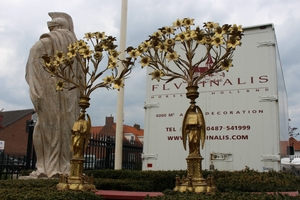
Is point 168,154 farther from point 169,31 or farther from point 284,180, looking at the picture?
point 169,31

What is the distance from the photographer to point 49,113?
22.4ft

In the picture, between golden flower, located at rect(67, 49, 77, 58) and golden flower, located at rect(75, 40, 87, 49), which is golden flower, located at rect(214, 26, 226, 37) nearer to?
golden flower, located at rect(75, 40, 87, 49)

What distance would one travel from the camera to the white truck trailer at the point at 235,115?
7234 millimetres

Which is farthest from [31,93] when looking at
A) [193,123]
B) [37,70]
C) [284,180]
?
[284,180]

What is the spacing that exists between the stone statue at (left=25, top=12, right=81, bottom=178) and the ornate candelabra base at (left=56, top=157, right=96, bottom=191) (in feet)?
7.96

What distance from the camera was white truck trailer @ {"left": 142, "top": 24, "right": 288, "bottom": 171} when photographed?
723 cm

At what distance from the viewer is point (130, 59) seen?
15.5ft

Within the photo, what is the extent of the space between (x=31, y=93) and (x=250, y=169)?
506cm

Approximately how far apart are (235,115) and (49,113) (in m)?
4.20

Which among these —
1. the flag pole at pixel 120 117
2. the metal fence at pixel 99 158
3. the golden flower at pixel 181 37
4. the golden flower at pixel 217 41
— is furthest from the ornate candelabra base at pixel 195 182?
the metal fence at pixel 99 158

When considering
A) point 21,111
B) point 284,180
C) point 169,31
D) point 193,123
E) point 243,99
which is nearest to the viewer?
point 193,123

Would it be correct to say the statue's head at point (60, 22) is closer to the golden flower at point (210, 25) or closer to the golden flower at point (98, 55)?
the golden flower at point (98, 55)

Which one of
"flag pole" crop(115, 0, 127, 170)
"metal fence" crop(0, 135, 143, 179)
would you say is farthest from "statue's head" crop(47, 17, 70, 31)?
"metal fence" crop(0, 135, 143, 179)

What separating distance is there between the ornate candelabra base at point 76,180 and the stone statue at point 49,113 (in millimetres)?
2426
